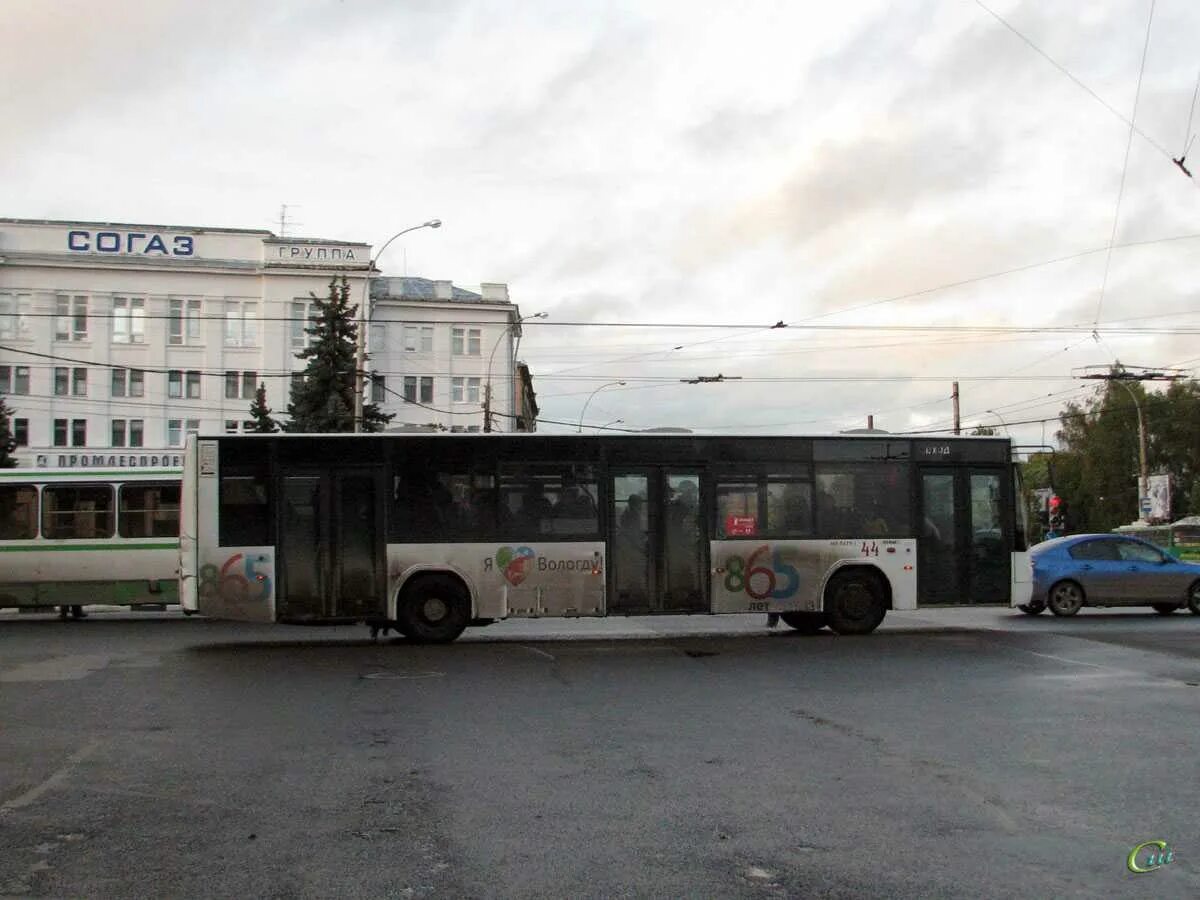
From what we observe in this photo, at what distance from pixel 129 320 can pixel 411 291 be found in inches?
718

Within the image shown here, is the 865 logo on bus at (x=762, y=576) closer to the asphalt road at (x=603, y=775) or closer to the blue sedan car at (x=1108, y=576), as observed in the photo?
the asphalt road at (x=603, y=775)

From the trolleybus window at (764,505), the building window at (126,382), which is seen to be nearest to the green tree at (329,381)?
the building window at (126,382)

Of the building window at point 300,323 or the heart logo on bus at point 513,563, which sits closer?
the heart logo on bus at point 513,563

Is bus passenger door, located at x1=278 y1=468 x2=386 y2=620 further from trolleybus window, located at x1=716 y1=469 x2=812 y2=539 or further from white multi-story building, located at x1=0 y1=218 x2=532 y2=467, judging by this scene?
white multi-story building, located at x1=0 y1=218 x2=532 y2=467

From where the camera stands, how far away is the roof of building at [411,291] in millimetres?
75625

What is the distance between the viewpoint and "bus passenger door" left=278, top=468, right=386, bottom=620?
16.7m

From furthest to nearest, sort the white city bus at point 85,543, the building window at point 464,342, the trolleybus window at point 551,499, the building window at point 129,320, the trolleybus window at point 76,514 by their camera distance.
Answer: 1. the building window at point 464,342
2. the building window at point 129,320
3. the trolleybus window at point 76,514
4. the white city bus at point 85,543
5. the trolleybus window at point 551,499

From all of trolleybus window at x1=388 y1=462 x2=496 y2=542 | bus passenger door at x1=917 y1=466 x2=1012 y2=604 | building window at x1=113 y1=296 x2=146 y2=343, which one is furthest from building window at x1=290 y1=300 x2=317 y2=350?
bus passenger door at x1=917 y1=466 x2=1012 y2=604

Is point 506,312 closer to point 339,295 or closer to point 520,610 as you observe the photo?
point 339,295

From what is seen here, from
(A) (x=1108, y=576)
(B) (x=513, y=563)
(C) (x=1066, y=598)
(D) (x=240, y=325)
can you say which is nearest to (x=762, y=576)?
(B) (x=513, y=563)

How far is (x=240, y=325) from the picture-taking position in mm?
70000

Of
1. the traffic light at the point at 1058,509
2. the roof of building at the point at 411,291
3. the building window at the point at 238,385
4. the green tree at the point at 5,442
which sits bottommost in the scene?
the traffic light at the point at 1058,509

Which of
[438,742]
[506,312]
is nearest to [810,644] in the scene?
[438,742]

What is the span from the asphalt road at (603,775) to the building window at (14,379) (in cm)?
5727
